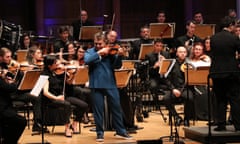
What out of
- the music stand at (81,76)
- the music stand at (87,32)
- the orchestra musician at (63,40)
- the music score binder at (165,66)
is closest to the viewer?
the music stand at (81,76)

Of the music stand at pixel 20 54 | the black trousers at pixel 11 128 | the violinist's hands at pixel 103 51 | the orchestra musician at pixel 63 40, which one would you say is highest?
the orchestra musician at pixel 63 40

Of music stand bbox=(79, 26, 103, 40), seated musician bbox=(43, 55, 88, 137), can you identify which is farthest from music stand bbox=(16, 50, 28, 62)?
seated musician bbox=(43, 55, 88, 137)

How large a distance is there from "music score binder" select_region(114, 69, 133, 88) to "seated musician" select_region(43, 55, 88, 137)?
2.34ft

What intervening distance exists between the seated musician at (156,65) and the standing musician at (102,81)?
7.08 feet

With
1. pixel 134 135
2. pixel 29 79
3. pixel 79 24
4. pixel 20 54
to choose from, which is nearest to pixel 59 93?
pixel 29 79

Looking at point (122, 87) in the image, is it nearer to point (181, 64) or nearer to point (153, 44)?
point (181, 64)

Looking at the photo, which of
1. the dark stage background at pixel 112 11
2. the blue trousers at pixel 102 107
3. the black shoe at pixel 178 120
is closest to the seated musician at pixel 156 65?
the black shoe at pixel 178 120

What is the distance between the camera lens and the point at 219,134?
8469 mm

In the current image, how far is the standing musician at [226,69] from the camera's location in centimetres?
855

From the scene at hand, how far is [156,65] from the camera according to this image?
1131 cm

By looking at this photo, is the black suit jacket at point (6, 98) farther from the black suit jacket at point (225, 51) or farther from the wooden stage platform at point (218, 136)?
the black suit jacket at point (225, 51)

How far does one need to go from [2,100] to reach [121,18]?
27.6ft

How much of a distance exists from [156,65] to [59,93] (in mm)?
2386

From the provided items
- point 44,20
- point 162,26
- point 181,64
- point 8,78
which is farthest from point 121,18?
point 8,78
